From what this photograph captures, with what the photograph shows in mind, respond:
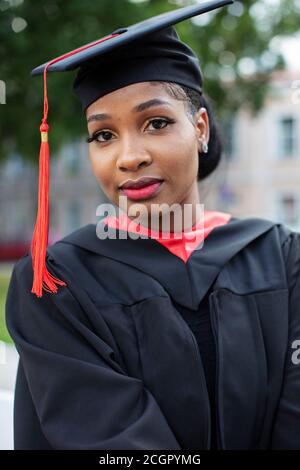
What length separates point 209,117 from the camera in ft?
5.47

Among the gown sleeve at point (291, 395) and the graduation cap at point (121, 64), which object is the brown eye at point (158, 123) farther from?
the gown sleeve at point (291, 395)

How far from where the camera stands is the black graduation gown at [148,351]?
51.6 inches

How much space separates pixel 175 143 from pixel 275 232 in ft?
1.42

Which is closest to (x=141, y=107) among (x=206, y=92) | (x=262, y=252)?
(x=262, y=252)

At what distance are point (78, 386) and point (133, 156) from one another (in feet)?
1.73

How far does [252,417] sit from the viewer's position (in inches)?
55.6

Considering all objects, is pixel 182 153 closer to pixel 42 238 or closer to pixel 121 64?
pixel 121 64

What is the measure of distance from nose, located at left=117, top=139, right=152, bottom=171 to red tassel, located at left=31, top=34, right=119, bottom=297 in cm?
24

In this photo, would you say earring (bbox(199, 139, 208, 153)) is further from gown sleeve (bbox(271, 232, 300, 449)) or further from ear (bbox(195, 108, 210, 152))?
gown sleeve (bbox(271, 232, 300, 449))

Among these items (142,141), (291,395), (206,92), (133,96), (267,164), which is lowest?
(291,395)

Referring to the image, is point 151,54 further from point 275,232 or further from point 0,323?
point 0,323

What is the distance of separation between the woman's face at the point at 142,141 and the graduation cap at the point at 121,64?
0.04 meters

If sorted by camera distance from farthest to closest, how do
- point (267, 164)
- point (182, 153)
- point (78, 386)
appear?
1. point (267, 164)
2. point (182, 153)
3. point (78, 386)

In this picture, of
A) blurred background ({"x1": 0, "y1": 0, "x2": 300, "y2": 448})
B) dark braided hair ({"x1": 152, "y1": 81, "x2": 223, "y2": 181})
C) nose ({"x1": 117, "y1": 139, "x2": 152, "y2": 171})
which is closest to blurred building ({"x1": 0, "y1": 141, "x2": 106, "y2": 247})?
blurred background ({"x1": 0, "y1": 0, "x2": 300, "y2": 448})
